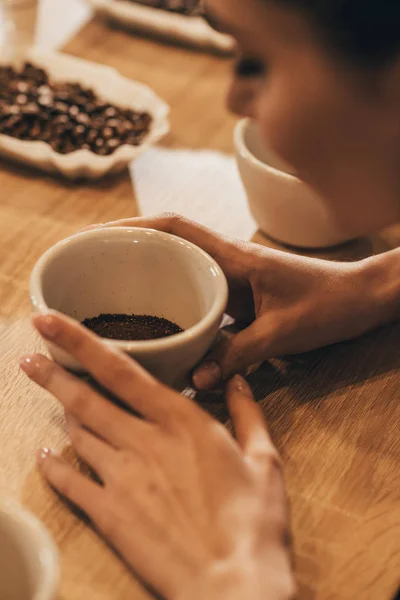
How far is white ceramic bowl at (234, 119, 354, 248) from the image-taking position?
1.09 m

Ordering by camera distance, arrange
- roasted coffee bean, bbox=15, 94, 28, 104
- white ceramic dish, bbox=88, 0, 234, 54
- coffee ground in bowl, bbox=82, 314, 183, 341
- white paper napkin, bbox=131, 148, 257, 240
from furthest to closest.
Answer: white ceramic dish, bbox=88, 0, 234, 54, roasted coffee bean, bbox=15, 94, 28, 104, white paper napkin, bbox=131, 148, 257, 240, coffee ground in bowl, bbox=82, 314, 183, 341

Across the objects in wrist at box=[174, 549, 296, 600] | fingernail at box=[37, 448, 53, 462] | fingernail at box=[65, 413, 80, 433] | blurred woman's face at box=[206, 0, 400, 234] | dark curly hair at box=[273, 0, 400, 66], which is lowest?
fingernail at box=[37, 448, 53, 462]

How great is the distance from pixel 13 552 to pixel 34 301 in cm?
27

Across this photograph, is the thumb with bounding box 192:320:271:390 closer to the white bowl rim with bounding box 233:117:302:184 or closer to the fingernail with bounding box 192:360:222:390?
the fingernail with bounding box 192:360:222:390

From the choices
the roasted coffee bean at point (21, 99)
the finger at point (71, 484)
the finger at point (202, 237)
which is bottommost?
the finger at point (71, 484)

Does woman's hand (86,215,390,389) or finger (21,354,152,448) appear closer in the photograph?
finger (21,354,152,448)

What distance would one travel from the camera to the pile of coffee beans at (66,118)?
129cm

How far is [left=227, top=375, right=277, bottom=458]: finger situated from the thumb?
0.06 feet

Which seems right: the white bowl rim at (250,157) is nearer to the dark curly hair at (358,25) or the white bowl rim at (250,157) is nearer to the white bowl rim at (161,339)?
the white bowl rim at (161,339)

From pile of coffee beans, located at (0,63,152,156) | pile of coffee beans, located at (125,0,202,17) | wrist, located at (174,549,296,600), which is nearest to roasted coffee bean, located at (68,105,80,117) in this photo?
pile of coffee beans, located at (0,63,152,156)

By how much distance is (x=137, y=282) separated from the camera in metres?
0.93

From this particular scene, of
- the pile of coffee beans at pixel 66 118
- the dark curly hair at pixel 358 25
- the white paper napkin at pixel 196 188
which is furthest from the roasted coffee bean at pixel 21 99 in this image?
the dark curly hair at pixel 358 25

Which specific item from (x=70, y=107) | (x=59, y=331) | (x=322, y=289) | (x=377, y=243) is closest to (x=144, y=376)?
(x=59, y=331)

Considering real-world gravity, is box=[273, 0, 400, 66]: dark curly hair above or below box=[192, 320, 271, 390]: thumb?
above
